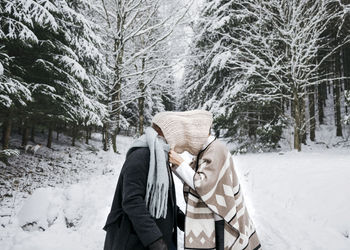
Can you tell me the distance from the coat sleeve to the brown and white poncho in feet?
1.73

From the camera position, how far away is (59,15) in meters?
6.80

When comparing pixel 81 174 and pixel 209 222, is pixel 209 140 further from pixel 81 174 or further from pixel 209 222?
pixel 81 174

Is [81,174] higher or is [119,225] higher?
[119,225]

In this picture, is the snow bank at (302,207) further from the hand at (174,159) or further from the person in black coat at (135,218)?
the person in black coat at (135,218)

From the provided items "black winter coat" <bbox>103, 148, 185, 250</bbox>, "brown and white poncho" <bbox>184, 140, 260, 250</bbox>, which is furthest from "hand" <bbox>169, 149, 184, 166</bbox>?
"black winter coat" <bbox>103, 148, 185, 250</bbox>

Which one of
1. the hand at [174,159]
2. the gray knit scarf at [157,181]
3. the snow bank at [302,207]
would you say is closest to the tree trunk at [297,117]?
the snow bank at [302,207]

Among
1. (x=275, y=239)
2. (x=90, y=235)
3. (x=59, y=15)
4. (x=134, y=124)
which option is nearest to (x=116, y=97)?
(x=59, y=15)

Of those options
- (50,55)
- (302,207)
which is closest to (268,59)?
(302,207)

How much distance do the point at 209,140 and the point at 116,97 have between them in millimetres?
9153

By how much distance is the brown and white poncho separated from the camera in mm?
1877

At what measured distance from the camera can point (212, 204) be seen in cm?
188

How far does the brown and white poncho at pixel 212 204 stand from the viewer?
6.16ft

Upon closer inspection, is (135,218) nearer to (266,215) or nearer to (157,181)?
(157,181)

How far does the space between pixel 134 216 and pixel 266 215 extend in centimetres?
361
